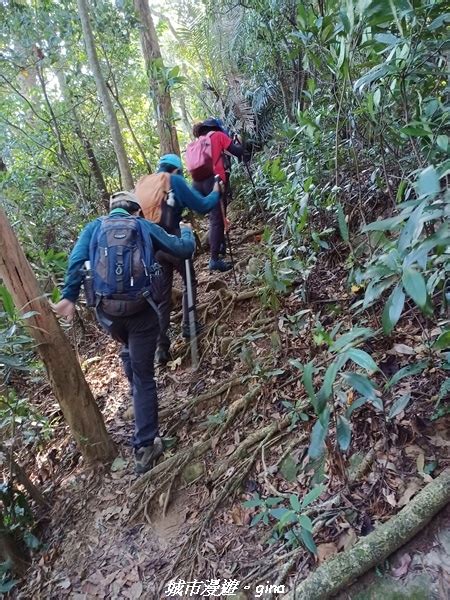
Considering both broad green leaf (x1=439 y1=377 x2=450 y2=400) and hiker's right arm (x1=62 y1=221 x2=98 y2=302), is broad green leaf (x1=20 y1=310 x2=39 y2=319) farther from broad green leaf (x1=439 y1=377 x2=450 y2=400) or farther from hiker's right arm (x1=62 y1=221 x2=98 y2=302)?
broad green leaf (x1=439 y1=377 x2=450 y2=400)

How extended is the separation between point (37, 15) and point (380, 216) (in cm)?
481

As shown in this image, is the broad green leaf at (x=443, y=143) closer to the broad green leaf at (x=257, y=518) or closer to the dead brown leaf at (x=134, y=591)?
the broad green leaf at (x=257, y=518)

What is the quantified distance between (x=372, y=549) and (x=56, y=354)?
2.25 m

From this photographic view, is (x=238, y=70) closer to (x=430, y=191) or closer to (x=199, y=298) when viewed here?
(x=199, y=298)

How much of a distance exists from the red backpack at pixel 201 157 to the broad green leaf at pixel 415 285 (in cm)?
391

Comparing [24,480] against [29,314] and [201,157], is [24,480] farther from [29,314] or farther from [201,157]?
[201,157]

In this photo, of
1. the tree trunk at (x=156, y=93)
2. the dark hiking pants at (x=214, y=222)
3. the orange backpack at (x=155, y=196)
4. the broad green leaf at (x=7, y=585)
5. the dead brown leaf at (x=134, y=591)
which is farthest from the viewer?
the tree trunk at (x=156, y=93)

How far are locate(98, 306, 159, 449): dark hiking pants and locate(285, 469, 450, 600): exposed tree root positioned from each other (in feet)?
5.55

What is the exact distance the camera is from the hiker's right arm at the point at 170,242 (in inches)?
124

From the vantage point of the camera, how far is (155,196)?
388 centimetres

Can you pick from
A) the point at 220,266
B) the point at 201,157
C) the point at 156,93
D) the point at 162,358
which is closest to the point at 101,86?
the point at 156,93

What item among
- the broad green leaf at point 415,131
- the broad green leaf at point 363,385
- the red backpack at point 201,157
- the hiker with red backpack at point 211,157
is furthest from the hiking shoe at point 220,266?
the broad green leaf at point 363,385

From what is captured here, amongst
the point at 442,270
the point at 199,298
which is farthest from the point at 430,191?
the point at 199,298

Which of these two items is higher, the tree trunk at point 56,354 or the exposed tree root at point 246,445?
Answer: the tree trunk at point 56,354
